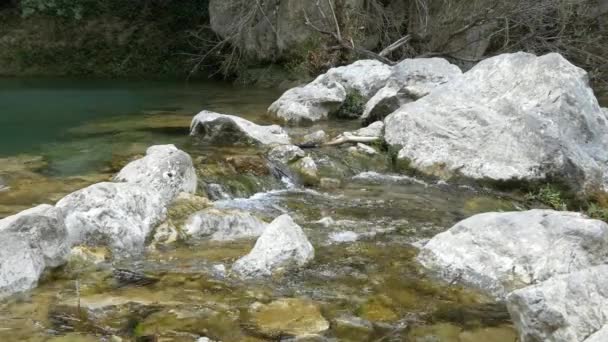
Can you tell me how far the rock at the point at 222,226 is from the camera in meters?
4.82

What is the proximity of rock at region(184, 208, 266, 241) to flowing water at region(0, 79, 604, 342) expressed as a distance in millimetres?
135

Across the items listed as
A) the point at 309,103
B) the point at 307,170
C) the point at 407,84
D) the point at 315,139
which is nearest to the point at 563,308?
the point at 307,170

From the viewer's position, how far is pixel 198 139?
823 centimetres

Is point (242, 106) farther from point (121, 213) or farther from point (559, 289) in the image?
point (559, 289)

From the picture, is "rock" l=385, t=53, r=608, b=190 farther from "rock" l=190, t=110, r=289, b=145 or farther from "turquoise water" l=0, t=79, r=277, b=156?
"turquoise water" l=0, t=79, r=277, b=156

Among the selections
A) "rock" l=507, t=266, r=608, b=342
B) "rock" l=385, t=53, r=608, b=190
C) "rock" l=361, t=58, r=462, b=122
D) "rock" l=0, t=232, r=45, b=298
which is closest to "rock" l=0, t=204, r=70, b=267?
"rock" l=0, t=232, r=45, b=298

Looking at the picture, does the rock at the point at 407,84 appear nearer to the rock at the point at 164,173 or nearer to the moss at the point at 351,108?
the moss at the point at 351,108

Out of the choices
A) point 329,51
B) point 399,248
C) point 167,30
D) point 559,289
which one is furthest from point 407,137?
point 167,30

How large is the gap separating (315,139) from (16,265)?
193 inches

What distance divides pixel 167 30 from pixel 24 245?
56.6ft

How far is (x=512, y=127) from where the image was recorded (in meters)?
7.03

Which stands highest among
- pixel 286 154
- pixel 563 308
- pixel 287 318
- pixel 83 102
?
pixel 563 308

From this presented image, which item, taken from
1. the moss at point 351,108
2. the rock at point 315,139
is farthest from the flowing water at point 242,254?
the moss at point 351,108

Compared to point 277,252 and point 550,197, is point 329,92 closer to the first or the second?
point 550,197
